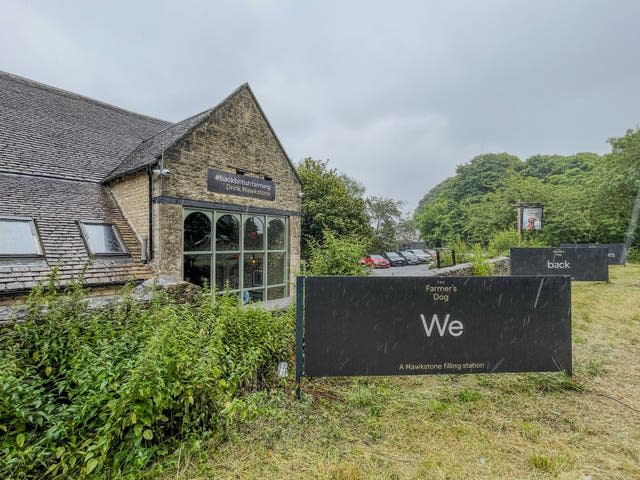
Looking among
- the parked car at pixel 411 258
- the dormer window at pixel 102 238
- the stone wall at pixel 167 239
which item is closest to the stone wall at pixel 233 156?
the stone wall at pixel 167 239

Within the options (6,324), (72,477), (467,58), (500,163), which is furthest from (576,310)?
(500,163)

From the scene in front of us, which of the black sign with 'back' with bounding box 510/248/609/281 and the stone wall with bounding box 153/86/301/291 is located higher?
the stone wall with bounding box 153/86/301/291

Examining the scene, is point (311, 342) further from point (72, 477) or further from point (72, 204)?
point (72, 204)

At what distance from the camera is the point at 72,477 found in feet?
6.86

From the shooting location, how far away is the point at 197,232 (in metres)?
8.89

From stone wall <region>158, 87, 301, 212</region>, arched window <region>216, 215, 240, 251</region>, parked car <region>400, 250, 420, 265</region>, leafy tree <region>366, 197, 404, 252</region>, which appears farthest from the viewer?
leafy tree <region>366, 197, 404, 252</region>

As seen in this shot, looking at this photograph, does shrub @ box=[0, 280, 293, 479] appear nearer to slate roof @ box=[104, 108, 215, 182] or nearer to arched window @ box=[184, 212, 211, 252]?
arched window @ box=[184, 212, 211, 252]

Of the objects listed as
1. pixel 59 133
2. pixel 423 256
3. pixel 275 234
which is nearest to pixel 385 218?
pixel 423 256

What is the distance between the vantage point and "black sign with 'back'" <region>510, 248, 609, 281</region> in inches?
391

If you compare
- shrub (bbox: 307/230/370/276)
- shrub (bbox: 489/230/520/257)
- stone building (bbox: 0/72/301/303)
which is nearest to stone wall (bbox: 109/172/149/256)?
stone building (bbox: 0/72/301/303)

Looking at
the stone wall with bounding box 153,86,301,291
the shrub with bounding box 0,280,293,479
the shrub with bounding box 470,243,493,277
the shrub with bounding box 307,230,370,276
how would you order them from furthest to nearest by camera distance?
the shrub with bounding box 470,243,493,277 < the stone wall with bounding box 153,86,301,291 < the shrub with bounding box 307,230,370,276 < the shrub with bounding box 0,280,293,479

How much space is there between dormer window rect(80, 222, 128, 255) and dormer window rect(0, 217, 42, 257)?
3.09ft

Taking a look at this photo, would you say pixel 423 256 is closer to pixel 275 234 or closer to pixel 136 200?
pixel 275 234

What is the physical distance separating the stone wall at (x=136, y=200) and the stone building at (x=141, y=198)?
3cm
